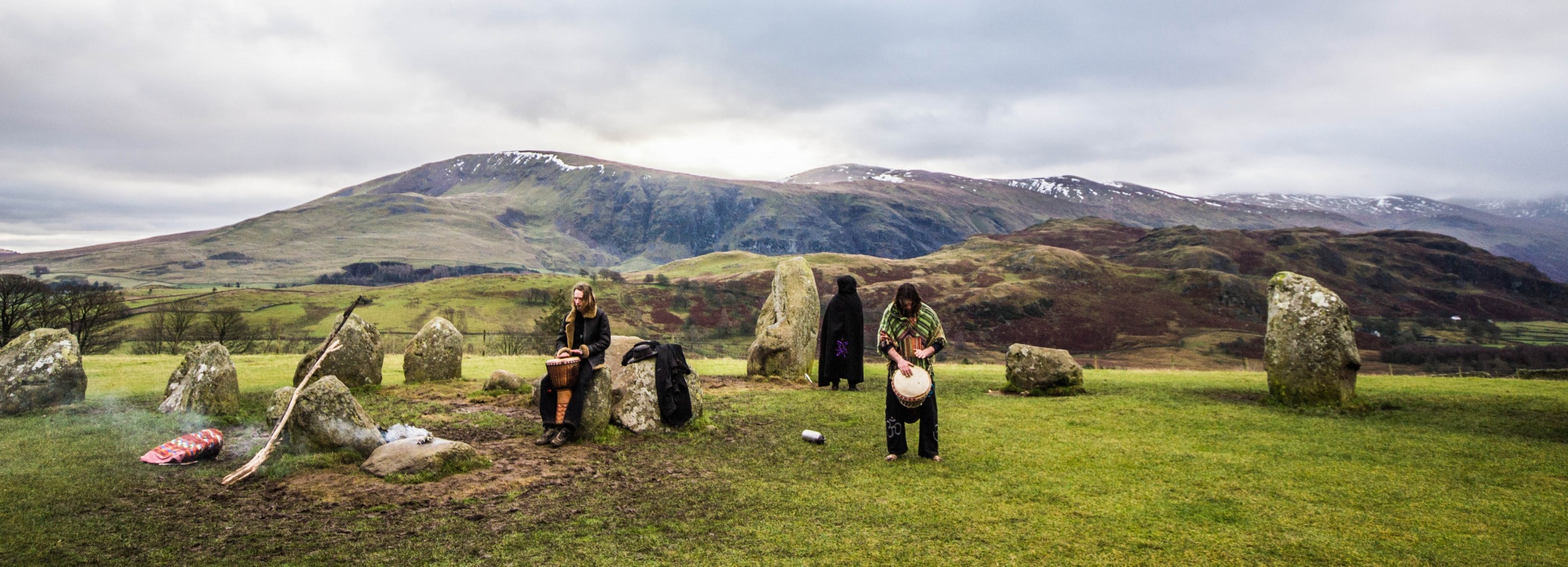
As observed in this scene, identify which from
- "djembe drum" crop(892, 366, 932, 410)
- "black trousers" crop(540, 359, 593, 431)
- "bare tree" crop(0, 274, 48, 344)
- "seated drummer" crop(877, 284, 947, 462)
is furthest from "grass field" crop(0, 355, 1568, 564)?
"bare tree" crop(0, 274, 48, 344)

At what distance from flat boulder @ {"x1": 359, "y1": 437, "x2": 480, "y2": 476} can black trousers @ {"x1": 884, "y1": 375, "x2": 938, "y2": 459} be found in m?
5.32

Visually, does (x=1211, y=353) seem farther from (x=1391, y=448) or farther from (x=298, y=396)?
(x=298, y=396)

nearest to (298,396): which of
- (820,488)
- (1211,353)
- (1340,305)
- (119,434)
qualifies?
(119,434)

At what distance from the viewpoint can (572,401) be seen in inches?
416

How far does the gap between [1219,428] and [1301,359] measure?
3.55 meters

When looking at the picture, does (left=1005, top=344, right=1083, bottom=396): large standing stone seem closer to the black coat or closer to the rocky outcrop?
the black coat

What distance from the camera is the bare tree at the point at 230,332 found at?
40.4 m

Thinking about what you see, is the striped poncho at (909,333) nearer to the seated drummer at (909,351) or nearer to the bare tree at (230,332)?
the seated drummer at (909,351)

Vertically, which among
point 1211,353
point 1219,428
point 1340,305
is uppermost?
point 1340,305

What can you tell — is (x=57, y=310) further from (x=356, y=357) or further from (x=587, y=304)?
(x=587, y=304)

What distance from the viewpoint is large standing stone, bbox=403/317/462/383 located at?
17.5m

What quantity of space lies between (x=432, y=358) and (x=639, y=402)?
8.79 meters

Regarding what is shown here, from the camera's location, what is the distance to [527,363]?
23.1 m

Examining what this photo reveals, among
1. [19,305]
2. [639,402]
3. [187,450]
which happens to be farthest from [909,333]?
[19,305]
